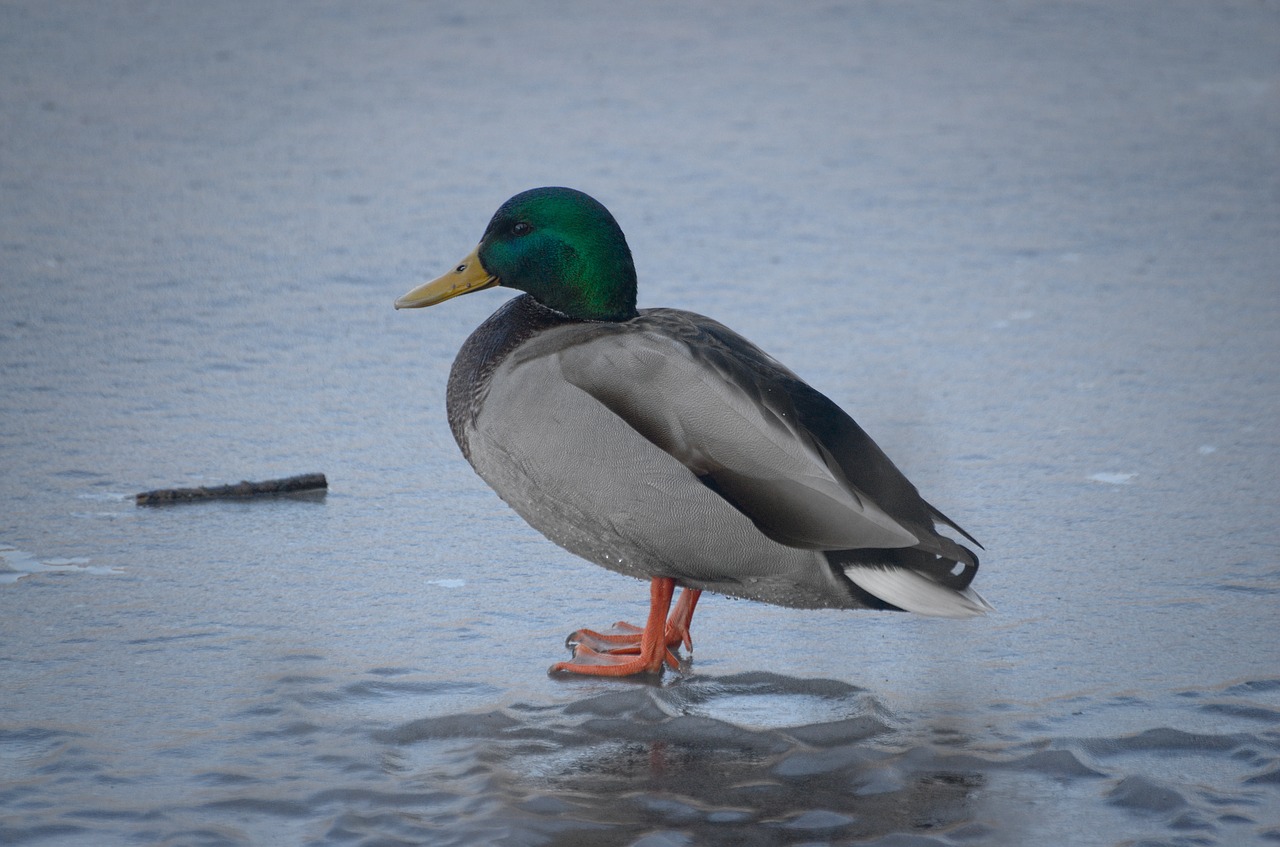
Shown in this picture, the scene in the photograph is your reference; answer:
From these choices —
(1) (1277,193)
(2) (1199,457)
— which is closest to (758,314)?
(2) (1199,457)

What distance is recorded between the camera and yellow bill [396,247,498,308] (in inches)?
149

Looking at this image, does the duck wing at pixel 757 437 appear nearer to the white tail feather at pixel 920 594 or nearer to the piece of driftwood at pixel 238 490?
the white tail feather at pixel 920 594

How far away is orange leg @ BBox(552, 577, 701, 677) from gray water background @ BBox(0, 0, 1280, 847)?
5 centimetres

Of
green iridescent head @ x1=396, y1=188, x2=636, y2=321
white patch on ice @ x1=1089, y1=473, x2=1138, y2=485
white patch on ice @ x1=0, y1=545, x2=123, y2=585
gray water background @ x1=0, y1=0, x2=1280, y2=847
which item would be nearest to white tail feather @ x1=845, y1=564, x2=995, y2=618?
gray water background @ x1=0, y1=0, x2=1280, y2=847

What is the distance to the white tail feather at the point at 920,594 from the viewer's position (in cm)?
326

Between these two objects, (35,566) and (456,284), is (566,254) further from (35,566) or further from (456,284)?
(35,566)

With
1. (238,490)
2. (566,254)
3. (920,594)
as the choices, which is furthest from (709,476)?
(238,490)

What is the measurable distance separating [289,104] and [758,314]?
11.2ft

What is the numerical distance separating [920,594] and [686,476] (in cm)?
51

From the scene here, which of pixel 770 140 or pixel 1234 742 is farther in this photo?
pixel 770 140

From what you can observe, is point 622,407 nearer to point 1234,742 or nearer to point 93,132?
point 1234,742

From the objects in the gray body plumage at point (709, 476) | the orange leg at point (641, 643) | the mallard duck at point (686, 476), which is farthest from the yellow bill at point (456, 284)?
the orange leg at point (641, 643)

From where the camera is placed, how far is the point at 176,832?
276 centimetres

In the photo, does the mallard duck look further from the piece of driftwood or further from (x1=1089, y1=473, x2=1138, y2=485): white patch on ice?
(x1=1089, y1=473, x2=1138, y2=485): white patch on ice
